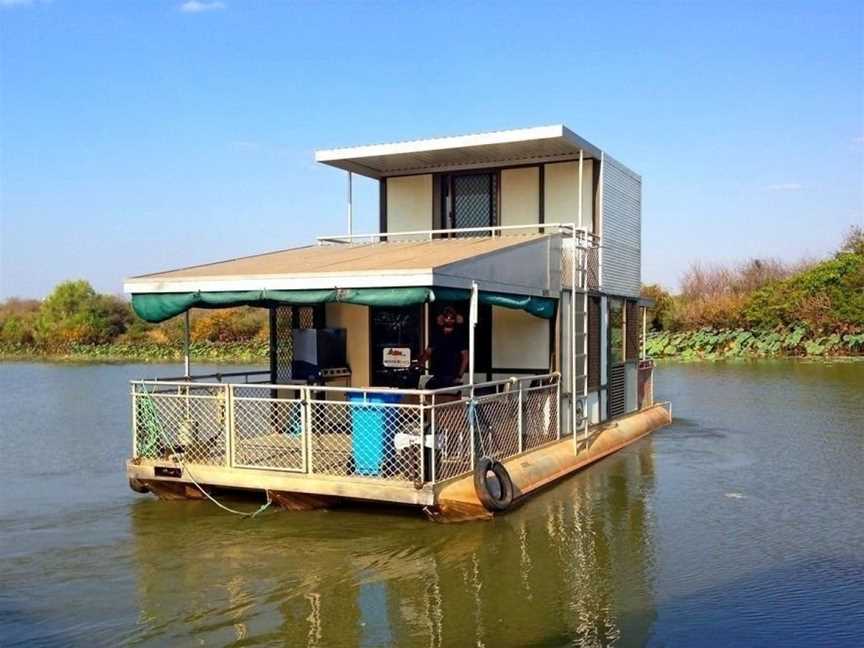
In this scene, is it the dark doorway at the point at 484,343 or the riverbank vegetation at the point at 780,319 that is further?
the riverbank vegetation at the point at 780,319

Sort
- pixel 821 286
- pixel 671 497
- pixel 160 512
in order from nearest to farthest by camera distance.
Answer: pixel 160 512 → pixel 671 497 → pixel 821 286

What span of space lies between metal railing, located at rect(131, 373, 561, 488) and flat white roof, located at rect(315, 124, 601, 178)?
435 centimetres

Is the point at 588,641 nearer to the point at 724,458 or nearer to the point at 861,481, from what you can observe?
the point at 861,481

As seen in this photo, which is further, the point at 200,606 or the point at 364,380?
the point at 364,380

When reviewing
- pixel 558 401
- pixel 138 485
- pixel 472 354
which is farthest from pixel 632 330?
pixel 138 485

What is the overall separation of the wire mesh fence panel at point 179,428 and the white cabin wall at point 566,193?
275 inches

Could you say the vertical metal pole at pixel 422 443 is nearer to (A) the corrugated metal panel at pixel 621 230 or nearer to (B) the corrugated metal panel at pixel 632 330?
(A) the corrugated metal panel at pixel 621 230

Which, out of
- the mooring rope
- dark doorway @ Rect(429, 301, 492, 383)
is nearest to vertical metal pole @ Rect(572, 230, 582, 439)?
dark doorway @ Rect(429, 301, 492, 383)

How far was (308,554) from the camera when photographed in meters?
8.28

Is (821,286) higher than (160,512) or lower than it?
higher

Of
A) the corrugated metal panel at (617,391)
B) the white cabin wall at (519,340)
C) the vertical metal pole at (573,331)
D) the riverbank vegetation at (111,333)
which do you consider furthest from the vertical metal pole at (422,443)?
the riverbank vegetation at (111,333)

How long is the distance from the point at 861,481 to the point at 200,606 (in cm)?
986

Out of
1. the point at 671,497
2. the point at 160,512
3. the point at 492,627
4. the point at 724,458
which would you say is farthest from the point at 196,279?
the point at 724,458

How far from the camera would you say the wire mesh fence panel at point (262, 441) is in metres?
9.81
